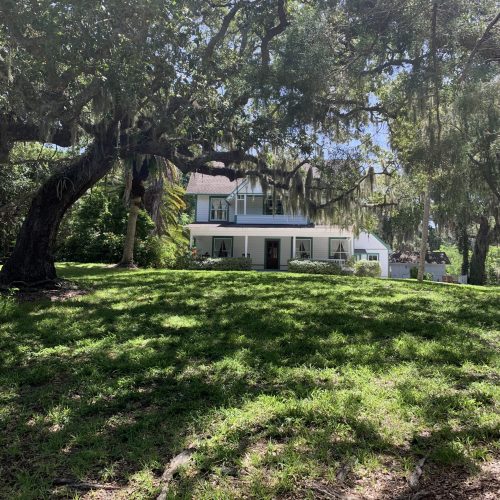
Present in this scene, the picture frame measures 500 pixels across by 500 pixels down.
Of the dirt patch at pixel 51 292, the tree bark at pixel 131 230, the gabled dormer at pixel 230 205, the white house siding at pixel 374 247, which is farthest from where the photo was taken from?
the white house siding at pixel 374 247

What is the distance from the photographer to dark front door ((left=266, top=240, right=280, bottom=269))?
28.3 meters

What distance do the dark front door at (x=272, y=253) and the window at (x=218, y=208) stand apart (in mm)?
3325

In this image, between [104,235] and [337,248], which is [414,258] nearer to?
[337,248]

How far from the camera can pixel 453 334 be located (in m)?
6.11

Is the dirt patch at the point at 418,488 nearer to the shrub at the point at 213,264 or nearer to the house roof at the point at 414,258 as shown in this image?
the shrub at the point at 213,264

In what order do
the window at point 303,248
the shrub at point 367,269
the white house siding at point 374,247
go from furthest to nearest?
the white house siding at point 374,247 < the window at point 303,248 < the shrub at point 367,269

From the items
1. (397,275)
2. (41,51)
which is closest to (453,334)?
(41,51)

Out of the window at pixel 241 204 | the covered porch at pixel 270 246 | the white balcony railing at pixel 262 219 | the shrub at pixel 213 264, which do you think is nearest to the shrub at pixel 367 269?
the covered porch at pixel 270 246

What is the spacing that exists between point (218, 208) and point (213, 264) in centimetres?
877

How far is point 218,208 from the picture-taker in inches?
1139

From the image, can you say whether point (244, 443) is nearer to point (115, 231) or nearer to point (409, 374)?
point (409, 374)

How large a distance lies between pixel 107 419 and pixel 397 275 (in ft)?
139

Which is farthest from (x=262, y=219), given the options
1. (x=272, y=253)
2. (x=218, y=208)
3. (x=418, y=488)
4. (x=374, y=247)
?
(x=418, y=488)

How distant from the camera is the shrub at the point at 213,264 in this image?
20375 millimetres
